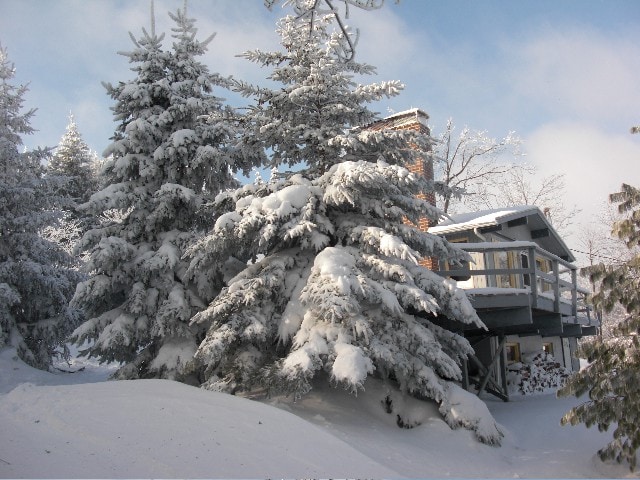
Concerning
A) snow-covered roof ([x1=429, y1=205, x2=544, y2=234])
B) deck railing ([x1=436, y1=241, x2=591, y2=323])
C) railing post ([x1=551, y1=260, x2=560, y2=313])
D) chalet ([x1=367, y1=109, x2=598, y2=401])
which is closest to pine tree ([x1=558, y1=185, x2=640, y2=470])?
deck railing ([x1=436, y1=241, x2=591, y2=323])

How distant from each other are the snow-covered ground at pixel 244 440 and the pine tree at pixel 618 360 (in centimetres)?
90

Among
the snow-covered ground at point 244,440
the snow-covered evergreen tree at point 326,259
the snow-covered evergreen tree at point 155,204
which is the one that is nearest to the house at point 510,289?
the snow-covered evergreen tree at point 326,259

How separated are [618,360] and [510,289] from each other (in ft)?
15.7

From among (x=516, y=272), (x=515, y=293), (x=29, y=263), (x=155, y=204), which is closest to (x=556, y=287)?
(x=515, y=293)

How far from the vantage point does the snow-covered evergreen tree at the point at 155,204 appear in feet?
41.8

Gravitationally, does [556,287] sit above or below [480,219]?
below

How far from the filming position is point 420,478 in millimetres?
7332

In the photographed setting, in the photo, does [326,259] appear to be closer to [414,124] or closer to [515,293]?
[515,293]

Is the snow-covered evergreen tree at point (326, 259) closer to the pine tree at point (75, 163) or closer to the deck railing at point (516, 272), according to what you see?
the deck railing at point (516, 272)

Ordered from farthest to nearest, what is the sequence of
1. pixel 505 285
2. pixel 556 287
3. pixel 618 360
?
pixel 505 285
pixel 556 287
pixel 618 360

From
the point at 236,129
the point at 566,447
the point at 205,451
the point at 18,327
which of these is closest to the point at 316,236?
the point at 236,129

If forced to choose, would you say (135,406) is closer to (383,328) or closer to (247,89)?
(383,328)

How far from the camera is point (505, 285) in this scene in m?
18.7

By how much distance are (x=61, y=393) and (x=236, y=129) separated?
23.1 ft
